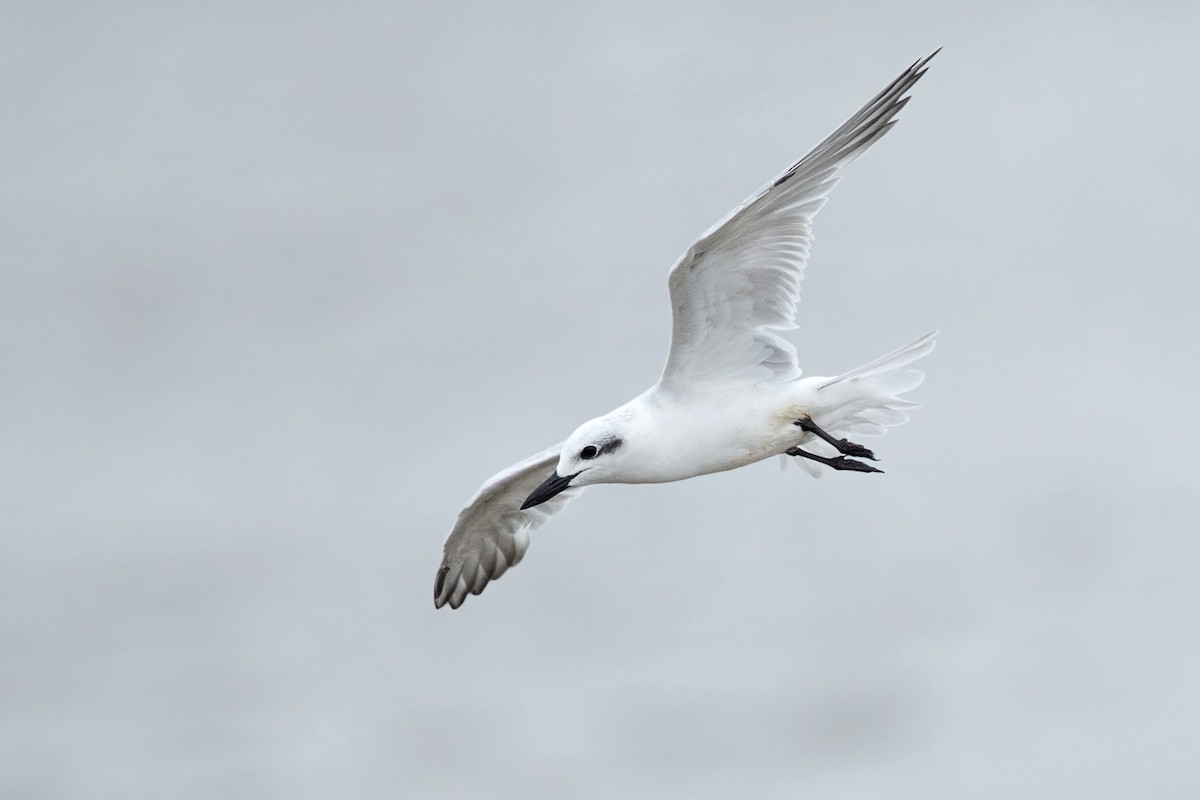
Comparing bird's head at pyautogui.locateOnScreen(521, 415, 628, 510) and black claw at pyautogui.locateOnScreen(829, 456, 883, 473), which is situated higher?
bird's head at pyautogui.locateOnScreen(521, 415, 628, 510)

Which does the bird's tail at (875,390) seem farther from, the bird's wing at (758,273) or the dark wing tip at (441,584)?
the dark wing tip at (441,584)

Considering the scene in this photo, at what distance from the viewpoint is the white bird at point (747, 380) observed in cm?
762

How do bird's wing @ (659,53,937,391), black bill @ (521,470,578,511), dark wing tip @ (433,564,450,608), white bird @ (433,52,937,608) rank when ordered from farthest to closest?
1. dark wing tip @ (433,564,450,608)
2. black bill @ (521,470,578,511)
3. white bird @ (433,52,937,608)
4. bird's wing @ (659,53,937,391)

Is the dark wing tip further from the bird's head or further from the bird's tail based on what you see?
the bird's tail

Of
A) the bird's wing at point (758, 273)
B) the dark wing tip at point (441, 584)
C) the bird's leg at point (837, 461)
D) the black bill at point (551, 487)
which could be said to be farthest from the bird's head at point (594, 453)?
the dark wing tip at point (441, 584)

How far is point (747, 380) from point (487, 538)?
291cm

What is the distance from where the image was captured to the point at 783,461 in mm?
8969

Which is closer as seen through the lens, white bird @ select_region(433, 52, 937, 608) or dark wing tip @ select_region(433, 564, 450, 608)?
white bird @ select_region(433, 52, 937, 608)

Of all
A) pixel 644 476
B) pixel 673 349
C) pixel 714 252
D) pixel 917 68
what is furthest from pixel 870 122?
pixel 644 476

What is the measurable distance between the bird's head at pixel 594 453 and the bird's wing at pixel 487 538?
1.67 metres

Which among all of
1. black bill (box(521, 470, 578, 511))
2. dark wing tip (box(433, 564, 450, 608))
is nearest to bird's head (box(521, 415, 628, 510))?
black bill (box(521, 470, 578, 511))

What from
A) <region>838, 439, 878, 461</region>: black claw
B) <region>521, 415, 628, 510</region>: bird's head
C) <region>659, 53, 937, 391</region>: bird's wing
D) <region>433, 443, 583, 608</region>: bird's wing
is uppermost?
<region>433, 443, 583, 608</region>: bird's wing

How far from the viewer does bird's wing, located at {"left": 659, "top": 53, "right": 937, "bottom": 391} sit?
24.5 ft

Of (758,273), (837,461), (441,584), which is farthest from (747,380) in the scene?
(441,584)
